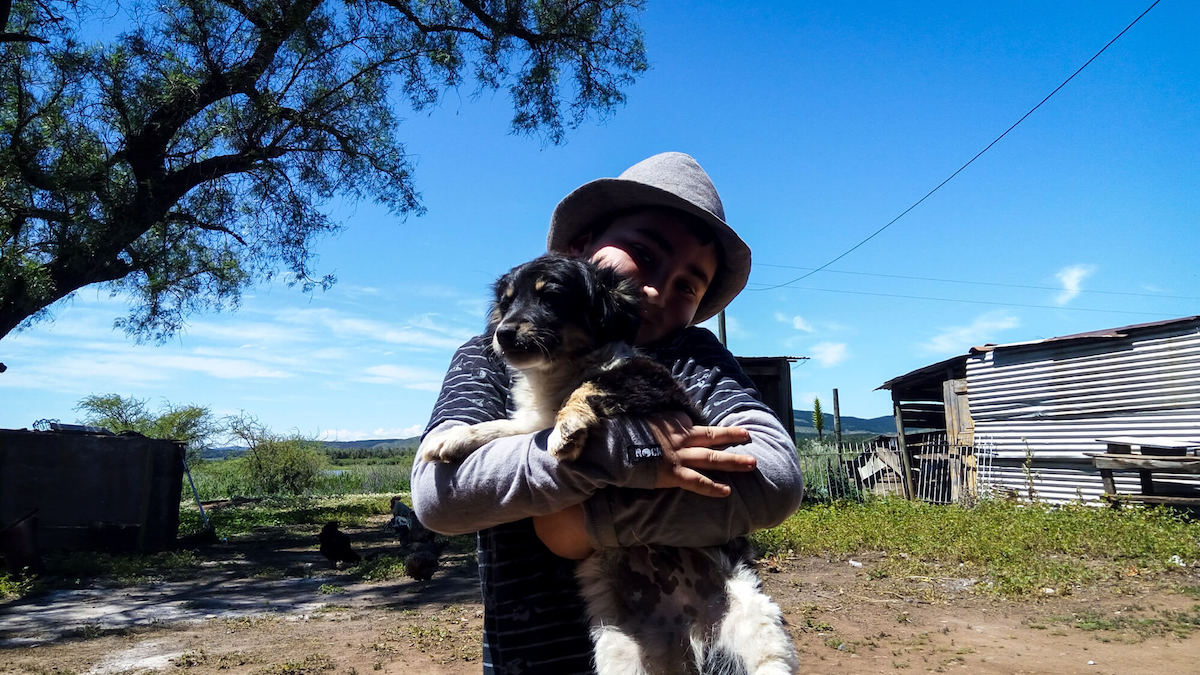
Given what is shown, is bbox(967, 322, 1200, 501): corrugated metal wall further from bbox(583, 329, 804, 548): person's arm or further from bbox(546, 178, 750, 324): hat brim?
bbox(583, 329, 804, 548): person's arm

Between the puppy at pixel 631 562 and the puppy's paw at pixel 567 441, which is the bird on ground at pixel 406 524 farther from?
the puppy's paw at pixel 567 441

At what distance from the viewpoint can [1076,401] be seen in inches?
603

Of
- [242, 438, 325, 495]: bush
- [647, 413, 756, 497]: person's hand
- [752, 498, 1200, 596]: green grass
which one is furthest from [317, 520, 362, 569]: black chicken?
[242, 438, 325, 495]: bush

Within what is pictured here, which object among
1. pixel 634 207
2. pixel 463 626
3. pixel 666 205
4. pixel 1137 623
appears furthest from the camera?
pixel 463 626

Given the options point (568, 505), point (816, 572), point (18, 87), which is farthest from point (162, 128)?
point (568, 505)

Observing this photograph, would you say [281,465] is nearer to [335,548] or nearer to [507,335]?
[335,548]

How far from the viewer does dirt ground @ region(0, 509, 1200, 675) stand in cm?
595

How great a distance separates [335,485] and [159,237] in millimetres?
18068

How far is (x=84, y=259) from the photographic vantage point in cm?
1089

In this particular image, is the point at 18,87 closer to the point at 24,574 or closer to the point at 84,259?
the point at 84,259

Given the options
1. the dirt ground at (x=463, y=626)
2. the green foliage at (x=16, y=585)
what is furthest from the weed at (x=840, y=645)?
the green foliage at (x=16, y=585)

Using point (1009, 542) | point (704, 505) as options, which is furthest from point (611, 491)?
A: point (1009, 542)

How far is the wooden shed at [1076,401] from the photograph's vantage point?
13695mm

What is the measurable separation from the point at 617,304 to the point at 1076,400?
1634cm
